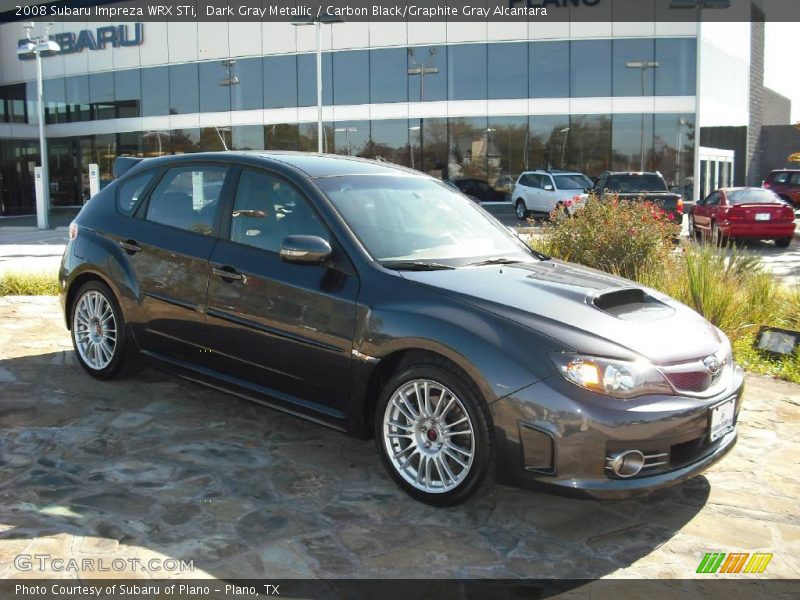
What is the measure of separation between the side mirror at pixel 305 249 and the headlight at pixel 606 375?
137 cm

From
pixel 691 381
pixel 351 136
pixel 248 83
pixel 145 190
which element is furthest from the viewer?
pixel 248 83

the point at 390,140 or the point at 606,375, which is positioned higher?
the point at 390,140

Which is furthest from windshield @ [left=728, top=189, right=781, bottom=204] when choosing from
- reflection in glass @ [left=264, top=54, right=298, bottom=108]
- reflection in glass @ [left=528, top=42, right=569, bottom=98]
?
reflection in glass @ [left=264, top=54, right=298, bottom=108]

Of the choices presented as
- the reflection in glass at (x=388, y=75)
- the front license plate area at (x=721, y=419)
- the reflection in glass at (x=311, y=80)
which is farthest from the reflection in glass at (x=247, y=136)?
the front license plate area at (x=721, y=419)

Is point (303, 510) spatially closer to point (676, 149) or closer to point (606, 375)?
point (606, 375)

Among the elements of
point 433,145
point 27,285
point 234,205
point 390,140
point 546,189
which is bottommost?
point 27,285

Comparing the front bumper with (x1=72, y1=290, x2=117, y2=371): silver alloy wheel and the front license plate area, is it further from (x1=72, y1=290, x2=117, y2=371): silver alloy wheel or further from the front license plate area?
(x1=72, y1=290, x2=117, y2=371): silver alloy wheel

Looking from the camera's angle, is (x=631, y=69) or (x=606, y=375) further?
(x=631, y=69)

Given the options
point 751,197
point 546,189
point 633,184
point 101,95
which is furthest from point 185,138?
point 751,197

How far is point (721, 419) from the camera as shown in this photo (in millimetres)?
3832

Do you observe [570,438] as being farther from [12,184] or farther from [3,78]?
[3,78]

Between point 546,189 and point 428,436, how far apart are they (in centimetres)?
2267

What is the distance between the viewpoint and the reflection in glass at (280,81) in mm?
32438

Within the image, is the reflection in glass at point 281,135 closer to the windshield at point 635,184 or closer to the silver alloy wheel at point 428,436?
the windshield at point 635,184
